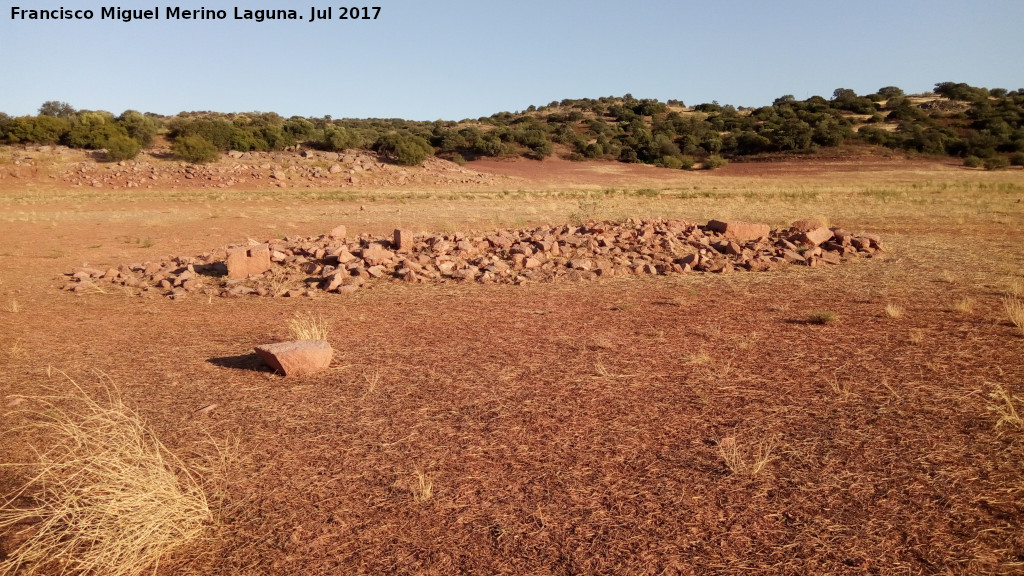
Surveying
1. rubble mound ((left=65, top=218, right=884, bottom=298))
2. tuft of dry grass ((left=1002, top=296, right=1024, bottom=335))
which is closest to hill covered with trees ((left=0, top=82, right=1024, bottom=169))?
rubble mound ((left=65, top=218, right=884, bottom=298))

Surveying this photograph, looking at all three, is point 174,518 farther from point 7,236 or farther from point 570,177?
point 570,177

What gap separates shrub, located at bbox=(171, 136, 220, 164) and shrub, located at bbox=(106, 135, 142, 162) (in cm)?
264

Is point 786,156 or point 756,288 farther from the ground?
point 786,156

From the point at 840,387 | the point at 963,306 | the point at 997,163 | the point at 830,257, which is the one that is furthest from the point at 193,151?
the point at 997,163

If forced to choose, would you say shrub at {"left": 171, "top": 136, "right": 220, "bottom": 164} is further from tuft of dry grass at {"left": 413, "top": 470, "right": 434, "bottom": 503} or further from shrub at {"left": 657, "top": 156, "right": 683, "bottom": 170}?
tuft of dry grass at {"left": 413, "top": 470, "right": 434, "bottom": 503}

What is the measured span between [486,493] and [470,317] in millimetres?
5581

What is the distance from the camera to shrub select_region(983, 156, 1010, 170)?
4916 cm

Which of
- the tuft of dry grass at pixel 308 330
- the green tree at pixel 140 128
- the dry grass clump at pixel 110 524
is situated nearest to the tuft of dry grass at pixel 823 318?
the tuft of dry grass at pixel 308 330

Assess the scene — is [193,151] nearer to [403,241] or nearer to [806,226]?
[403,241]

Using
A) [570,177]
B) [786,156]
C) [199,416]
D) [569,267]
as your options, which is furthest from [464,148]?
[199,416]

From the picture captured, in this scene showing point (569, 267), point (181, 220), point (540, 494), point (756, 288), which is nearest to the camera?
point (540, 494)

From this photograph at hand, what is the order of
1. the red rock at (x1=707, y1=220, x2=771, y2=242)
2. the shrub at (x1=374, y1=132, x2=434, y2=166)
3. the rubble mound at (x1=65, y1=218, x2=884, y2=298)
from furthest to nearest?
the shrub at (x1=374, y1=132, x2=434, y2=166), the red rock at (x1=707, y1=220, x2=771, y2=242), the rubble mound at (x1=65, y1=218, x2=884, y2=298)

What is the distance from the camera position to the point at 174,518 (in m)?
3.87

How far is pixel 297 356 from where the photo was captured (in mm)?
6906
